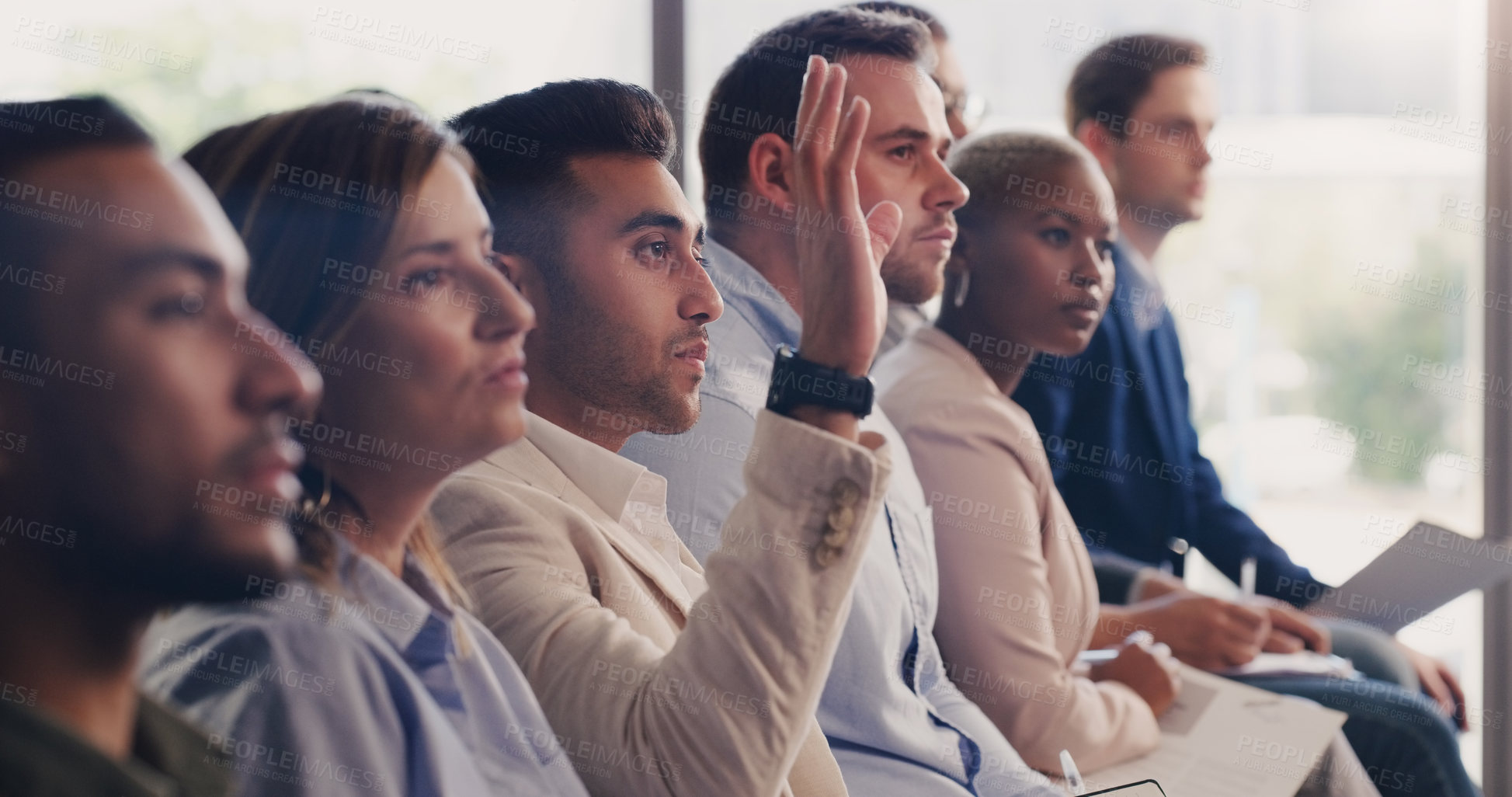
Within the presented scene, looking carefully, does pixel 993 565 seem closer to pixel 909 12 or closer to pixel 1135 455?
pixel 1135 455

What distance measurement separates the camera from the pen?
174 cm

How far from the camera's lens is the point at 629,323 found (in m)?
1.27

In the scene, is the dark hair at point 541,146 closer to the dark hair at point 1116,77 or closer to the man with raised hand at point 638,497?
the man with raised hand at point 638,497

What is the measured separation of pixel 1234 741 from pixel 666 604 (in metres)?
1.20

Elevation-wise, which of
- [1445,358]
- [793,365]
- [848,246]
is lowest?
[1445,358]

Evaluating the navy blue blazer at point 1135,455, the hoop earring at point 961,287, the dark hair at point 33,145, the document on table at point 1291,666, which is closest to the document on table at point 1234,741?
the document on table at point 1291,666

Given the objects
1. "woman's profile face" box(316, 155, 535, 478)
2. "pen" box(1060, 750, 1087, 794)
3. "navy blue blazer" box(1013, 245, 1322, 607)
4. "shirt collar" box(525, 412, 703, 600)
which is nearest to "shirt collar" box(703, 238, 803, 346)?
"shirt collar" box(525, 412, 703, 600)

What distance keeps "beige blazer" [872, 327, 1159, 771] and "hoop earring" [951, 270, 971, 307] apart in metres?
0.06

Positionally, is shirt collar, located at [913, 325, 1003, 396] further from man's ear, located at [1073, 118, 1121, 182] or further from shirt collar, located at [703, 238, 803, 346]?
man's ear, located at [1073, 118, 1121, 182]

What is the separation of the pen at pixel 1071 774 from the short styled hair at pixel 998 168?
795 mm

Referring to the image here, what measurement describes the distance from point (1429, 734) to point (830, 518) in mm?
1471

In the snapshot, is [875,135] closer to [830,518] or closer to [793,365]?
[793,365]

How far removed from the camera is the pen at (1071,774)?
174 centimetres

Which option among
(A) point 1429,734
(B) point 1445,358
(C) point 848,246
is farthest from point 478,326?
(B) point 1445,358
